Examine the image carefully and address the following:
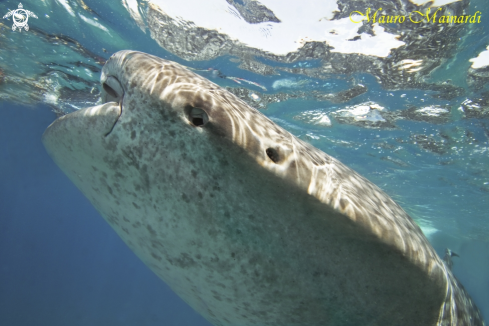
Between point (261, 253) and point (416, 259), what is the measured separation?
102 cm

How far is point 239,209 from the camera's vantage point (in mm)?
1646

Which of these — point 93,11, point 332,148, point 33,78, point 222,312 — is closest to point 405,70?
point 332,148

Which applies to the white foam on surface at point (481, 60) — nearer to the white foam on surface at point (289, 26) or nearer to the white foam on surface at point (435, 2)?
the white foam on surface at point (289, 26)

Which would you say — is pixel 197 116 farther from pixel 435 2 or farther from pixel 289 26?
pixel 435 2

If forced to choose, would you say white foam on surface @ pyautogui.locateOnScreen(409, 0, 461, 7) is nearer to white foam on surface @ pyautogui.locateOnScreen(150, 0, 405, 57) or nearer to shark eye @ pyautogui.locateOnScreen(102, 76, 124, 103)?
white foam on surface @ pyautogui.locateOnScreen(150, 0, 405, 57)

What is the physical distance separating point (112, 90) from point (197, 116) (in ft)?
3.77

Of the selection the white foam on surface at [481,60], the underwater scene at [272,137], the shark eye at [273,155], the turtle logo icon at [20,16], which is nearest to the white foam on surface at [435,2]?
the underwater scene at [272,137]

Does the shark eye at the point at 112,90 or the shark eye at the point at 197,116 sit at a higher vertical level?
the shark eye at the point at 197,116

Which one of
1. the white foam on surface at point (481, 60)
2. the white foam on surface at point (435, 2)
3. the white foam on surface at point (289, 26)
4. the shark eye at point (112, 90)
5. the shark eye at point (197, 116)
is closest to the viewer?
the shark eye at point (197, 116)

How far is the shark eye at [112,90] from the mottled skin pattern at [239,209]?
0.10 ft

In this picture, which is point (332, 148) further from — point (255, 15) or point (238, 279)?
point (238, 279)

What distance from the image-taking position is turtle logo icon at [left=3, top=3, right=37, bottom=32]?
8993 millimetres

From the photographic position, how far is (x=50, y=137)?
2125 mm

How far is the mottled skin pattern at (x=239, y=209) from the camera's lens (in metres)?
1.57
